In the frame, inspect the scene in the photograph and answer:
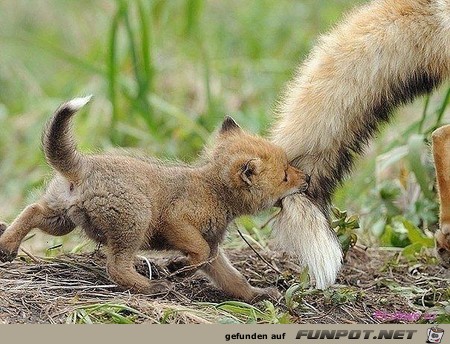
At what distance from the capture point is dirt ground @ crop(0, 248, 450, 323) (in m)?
5.45

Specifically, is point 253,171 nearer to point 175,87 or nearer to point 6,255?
point 6,255

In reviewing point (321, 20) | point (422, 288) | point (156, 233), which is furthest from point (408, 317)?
point (321, 20)

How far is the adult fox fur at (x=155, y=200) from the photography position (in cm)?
557

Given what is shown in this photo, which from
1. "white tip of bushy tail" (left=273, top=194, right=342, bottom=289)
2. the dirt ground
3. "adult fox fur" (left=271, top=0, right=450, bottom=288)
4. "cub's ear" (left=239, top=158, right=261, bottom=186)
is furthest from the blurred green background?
"cub's ear" (left=239, top=158, right=261, bottom=186)

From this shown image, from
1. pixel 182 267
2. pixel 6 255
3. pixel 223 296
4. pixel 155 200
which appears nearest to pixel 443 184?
pixel 223 296

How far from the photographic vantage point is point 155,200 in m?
5.70

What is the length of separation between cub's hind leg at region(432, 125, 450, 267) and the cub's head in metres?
0.88

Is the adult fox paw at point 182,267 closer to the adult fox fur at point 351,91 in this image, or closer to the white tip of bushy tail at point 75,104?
the adult fox fur at point 351,91

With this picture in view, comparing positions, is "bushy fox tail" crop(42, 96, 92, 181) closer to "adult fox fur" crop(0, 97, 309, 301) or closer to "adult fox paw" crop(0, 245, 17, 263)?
"adult fox fur" crop(0, 97, 309, 301)

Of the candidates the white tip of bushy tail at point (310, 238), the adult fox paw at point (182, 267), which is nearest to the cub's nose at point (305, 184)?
the white tip of bushy tail at point (310, 238)

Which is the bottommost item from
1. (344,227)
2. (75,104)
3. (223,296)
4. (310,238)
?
(223,296)

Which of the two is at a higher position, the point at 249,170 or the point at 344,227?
the point at 249,170

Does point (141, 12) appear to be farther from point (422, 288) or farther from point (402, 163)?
point (422, 288)

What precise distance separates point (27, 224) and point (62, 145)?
498 millimetres
